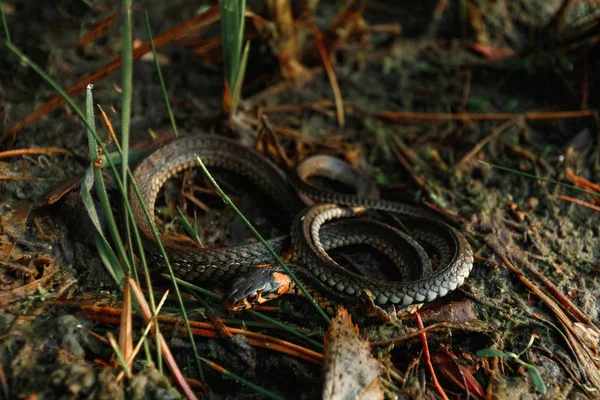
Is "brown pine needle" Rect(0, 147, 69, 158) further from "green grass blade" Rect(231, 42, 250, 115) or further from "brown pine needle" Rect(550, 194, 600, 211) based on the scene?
"brown pine needle" Rect(550, 194, 600, 211)

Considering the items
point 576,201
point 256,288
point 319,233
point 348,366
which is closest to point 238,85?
point 319,233

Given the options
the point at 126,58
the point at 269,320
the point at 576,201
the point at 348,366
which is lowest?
the point at 576,201

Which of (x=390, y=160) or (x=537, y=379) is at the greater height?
(x=390, y=160)

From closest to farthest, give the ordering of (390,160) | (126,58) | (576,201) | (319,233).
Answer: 1. (126,58)
2. (319,233)
3. (576,201)
4. (390,160)

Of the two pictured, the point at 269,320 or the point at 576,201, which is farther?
the point at 576,201

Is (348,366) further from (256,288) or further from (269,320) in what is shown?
(256,288)

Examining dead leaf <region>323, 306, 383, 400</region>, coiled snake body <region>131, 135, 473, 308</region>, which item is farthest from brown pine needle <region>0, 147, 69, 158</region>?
dead leaf <region>323, 306, 383, 400</region>
